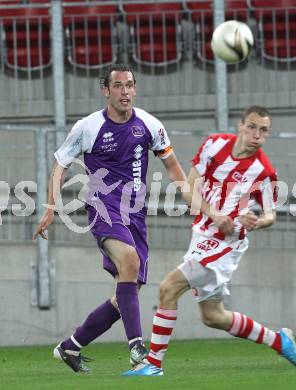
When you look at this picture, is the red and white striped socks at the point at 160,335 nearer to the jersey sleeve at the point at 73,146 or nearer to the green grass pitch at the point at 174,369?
the green grass pitch at the point at 174,369

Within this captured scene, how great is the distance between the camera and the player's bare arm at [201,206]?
8727mm

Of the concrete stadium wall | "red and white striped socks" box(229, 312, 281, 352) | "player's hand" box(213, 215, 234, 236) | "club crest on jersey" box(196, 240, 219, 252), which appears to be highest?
"player's hand" box(213, 215, 234, 236)

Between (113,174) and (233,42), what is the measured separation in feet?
7.77

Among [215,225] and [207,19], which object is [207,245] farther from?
[207,19]

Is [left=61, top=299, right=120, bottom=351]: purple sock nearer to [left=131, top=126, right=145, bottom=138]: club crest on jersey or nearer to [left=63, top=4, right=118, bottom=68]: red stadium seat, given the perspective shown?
[left=131, top=126, right=145, bottom=138]: club crest on jersey

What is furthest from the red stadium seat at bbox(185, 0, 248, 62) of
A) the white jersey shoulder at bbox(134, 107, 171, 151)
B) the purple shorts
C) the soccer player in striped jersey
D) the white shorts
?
the white shorts

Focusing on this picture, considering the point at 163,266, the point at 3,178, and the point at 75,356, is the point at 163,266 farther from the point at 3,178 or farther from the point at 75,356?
the point at 75,356

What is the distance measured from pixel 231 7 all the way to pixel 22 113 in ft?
9.02

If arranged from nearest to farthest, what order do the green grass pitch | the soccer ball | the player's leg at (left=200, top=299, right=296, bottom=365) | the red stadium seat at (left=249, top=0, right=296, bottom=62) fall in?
1. the green grass pitch
2. the player's leg at (left=200, top=299, right=296, bottom=365)
3. the soccer ball
4. the red stadium seat at (left=249, top=0, right=296, bottom=62)

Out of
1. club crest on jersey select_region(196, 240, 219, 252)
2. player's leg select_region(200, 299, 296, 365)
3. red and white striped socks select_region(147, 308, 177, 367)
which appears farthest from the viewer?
player's leg select_region(200, 299, 296, 365)

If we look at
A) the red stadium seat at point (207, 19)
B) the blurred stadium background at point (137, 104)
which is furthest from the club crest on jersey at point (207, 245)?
the red stadium seat at point (207, 19)

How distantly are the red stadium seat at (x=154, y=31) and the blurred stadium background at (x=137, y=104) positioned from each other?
1 centimetres

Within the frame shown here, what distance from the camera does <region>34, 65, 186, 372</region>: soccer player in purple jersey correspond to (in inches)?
370

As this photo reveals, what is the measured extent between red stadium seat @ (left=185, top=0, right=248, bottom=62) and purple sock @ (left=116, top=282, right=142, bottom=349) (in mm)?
6677
